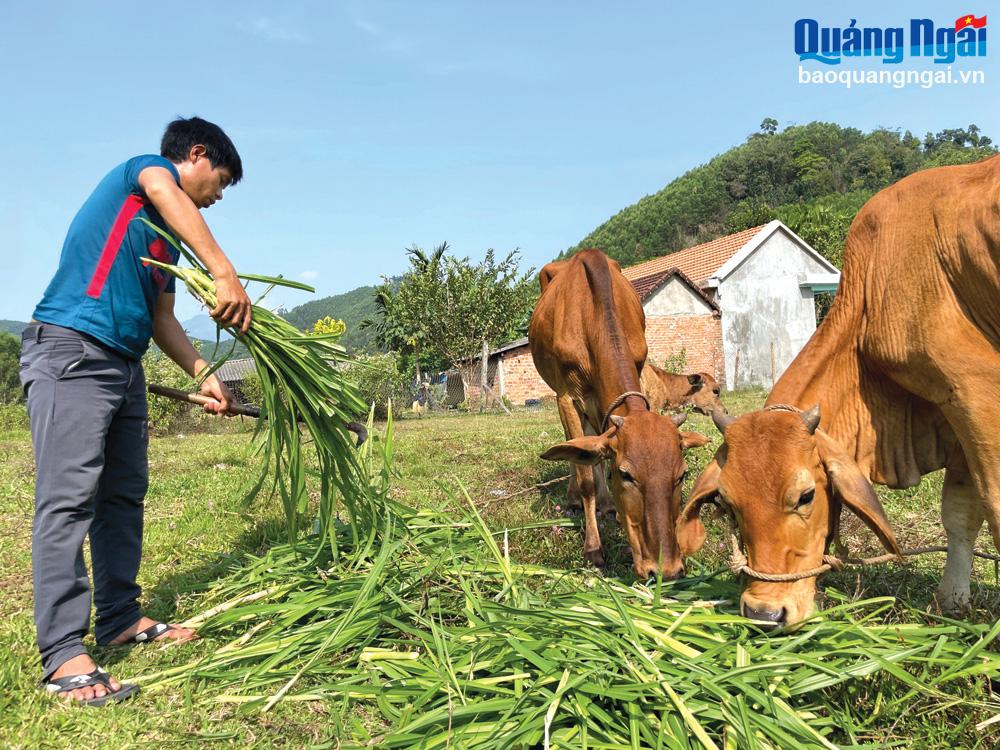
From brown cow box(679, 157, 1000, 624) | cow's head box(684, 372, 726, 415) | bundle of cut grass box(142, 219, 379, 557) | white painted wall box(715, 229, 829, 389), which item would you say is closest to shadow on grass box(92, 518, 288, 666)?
bundle of cut grass box(142, 219, 379, 557)

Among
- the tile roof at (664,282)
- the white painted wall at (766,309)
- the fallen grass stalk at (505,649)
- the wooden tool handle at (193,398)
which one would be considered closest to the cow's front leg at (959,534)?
the fallen grass stalk at (505,649)

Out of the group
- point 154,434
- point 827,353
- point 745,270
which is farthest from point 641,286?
point 827,353

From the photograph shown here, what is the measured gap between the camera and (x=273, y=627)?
10.1 ft

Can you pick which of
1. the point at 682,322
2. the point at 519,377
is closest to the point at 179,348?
the point at 682,322

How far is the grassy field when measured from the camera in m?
2.38

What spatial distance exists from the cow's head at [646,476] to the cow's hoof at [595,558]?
1.75 ft

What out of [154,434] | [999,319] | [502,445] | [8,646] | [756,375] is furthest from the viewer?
Result: [756,375]

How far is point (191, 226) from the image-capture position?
287cm

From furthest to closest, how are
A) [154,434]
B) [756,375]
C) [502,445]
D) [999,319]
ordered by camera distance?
[756,375]
[154,434]
[502,445]
[999,319]

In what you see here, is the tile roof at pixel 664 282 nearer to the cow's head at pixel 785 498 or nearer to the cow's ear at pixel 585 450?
the cow's ear at pixel 585 450

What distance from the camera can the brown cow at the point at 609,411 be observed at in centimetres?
354

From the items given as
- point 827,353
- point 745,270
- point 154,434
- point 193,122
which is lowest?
point 154,434

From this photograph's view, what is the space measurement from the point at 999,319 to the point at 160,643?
3853 mm

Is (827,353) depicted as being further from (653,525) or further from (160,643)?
(160,643)
